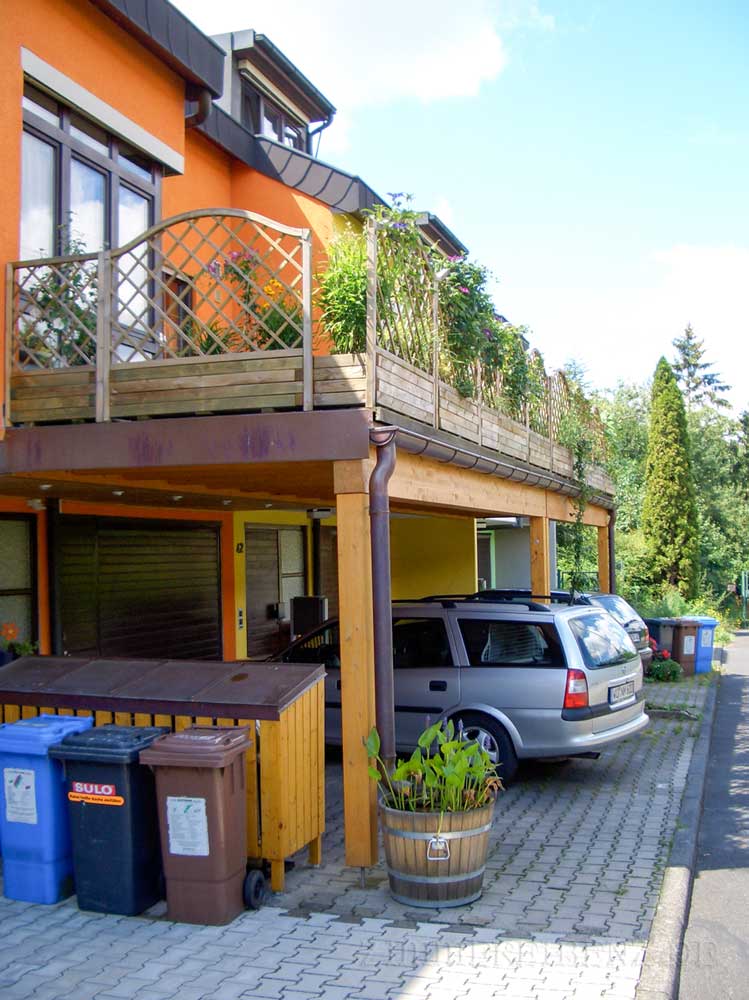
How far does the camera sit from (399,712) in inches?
334

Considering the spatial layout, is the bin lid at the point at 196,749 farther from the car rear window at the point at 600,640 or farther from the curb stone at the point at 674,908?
the car rear window at the point at 600,640

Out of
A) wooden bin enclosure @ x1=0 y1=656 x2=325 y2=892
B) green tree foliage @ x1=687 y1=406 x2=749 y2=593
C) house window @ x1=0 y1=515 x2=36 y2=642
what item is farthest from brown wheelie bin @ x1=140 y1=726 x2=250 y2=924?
green tree foliage @ x1=687 y1=406 x2=749 y2=593

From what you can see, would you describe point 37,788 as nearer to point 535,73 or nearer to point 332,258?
point 332,258

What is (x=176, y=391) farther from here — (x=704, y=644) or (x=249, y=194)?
(x=704, y=644)

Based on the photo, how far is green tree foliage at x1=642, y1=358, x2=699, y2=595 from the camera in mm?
25281

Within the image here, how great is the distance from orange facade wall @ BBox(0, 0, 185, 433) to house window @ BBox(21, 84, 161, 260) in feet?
1.06

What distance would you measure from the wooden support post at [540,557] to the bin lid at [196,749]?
7.23 meters

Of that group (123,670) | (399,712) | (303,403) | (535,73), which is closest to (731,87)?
(535,73)

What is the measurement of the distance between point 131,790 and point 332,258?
12.5ft

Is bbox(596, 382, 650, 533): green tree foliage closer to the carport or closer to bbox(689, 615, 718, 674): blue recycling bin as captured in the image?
bbox(689, 615, 718, 674): blue recycling bin

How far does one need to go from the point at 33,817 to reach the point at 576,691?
4405 mm

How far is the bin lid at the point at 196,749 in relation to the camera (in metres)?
5.01

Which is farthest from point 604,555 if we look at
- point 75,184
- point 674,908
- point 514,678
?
point 674,908

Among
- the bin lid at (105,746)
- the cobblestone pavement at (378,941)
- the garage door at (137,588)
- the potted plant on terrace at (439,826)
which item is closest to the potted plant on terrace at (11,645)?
the garage door at (137,588)
